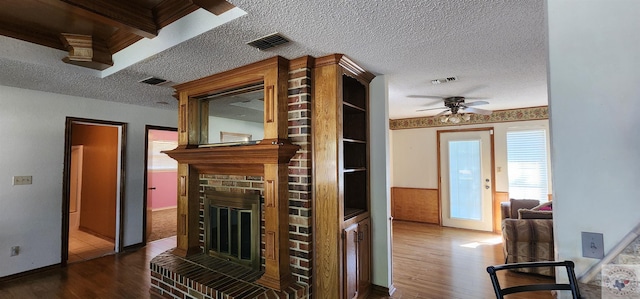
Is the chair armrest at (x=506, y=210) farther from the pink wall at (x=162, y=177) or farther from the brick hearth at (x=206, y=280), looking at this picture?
the pink wall at (x=162, y=177)

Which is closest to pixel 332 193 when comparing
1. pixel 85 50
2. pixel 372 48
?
pixel 372 48

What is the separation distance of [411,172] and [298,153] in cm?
435

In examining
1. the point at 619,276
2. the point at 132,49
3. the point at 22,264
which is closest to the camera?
the point at 619,276

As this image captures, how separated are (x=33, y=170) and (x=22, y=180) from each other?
0.14 metres

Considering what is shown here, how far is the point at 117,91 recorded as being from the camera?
351cm

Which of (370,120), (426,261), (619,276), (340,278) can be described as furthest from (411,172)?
(619,276)

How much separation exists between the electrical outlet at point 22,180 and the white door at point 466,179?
21.0 feet

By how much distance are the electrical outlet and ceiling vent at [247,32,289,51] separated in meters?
3.39

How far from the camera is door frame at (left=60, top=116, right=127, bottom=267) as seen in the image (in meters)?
3.62

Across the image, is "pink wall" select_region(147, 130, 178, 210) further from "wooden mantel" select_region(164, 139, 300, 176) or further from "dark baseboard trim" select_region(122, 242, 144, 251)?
"wooden mantel" select_region(164, 139, 300, 176)

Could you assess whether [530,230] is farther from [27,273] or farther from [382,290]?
[27,273]

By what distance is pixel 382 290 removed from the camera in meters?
2.84

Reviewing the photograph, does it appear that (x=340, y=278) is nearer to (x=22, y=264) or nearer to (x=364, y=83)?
(x=364, y=83)

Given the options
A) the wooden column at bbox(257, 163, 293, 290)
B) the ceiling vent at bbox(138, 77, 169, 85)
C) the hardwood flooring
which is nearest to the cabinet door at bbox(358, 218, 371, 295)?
the hardwood flooring
